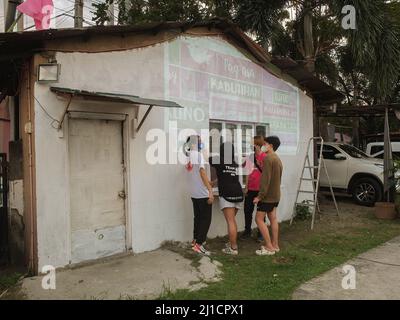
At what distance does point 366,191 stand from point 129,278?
835 cm

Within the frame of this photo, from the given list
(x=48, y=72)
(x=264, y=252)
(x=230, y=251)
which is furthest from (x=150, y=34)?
(x=264, y=252)

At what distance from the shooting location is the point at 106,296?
436 centimetres

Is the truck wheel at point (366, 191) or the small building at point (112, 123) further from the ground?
the small building at point (112, 123)

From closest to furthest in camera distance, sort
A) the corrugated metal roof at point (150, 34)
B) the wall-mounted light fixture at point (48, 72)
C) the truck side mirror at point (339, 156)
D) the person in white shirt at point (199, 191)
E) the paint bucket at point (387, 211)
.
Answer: the corrugated metal roof at point (150, 34) < the wall-mounted light fixture at point (48, 72) < the person in white shirt at point (199, 191) < the paint bucket at point (387, 211) < the truck side mirror at point (339, 156)

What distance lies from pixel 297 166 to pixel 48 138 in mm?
5972

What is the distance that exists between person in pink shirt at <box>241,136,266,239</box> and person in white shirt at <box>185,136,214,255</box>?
4.43ft

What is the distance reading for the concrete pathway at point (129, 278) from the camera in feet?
14.5

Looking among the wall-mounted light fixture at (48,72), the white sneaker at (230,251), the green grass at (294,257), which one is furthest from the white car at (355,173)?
the wall-mounted light fixture at (48,72)

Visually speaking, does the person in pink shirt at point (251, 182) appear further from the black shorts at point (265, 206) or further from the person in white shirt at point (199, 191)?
the person in white shirt at point (199, 191)

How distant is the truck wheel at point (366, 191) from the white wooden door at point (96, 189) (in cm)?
778

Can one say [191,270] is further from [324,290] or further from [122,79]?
[122,79]

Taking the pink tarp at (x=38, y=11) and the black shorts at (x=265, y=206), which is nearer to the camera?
the black shorts at (x=265, y=206)

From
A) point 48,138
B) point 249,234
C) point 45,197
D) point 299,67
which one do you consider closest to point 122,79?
point 48,138

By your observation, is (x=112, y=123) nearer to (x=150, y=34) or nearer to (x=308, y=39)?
(x=150, y=34)
